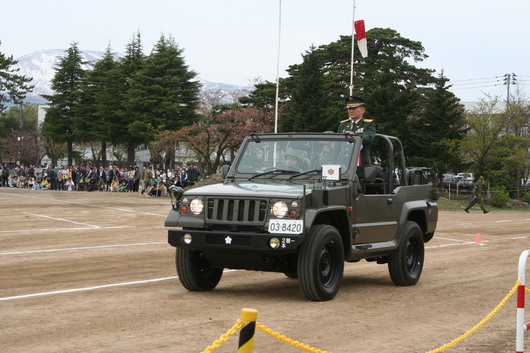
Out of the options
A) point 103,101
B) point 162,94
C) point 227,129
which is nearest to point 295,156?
point 227,129

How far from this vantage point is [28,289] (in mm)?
9961

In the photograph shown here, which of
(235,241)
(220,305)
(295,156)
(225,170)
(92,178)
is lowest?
(220,305)

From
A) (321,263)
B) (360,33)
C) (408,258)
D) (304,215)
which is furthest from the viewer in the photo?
(360,33)

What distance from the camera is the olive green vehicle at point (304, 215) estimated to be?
8.61 metres

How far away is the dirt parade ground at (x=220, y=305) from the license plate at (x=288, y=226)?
0.92 m

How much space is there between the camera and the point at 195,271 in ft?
31.5

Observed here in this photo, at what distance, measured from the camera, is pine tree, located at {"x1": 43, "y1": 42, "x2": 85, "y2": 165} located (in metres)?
78.5

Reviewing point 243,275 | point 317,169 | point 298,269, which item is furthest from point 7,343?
point 243,275

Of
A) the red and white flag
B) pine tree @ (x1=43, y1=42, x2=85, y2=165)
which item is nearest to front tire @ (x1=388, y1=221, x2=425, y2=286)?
the red and white flag

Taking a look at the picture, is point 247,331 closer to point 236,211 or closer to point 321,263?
point 236,211

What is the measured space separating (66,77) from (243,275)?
71407mm

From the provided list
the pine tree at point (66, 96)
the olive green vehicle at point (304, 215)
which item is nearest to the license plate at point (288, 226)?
the olive green vehicle at point (304, 215)

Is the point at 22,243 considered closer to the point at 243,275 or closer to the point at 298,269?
the point at 243,275

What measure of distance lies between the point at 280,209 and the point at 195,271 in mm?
1721
